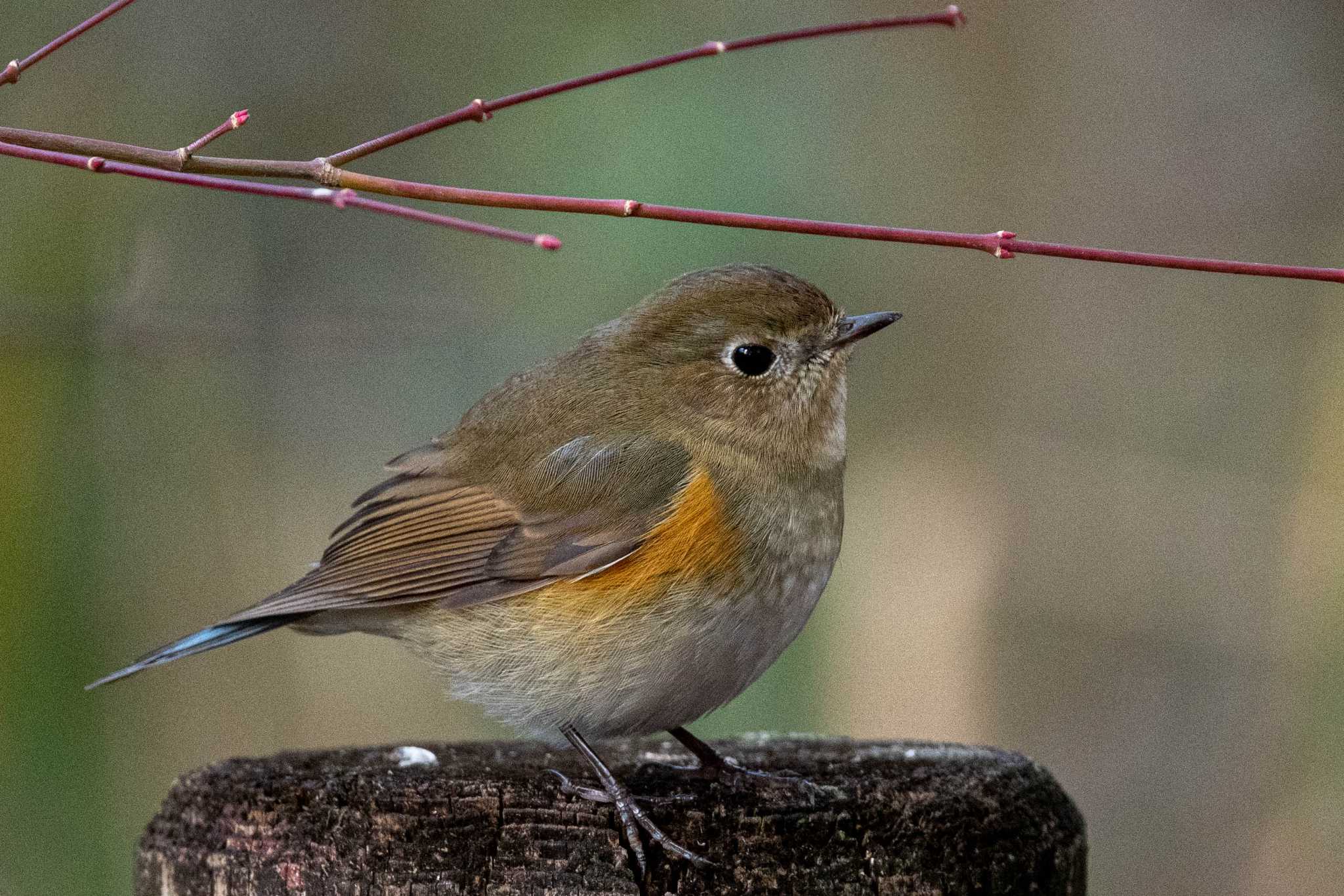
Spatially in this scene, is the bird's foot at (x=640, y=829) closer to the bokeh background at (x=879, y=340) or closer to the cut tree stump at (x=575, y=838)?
the cut tree stump at (x=575, y=838)

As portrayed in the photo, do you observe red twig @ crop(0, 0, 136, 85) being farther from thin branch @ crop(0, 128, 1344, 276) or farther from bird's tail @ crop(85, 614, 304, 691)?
bird's tail @ crop(85, 614, 304, 691)

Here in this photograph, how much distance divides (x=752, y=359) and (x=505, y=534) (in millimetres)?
734

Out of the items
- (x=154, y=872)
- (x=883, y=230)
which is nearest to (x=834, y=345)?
(x=883, y=230)

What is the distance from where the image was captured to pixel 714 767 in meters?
3.36

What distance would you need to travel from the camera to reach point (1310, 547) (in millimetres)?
5402

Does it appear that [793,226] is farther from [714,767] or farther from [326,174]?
[714,767]

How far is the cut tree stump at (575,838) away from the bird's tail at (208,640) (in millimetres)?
594

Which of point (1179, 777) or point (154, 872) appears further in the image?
point (1179, 777)

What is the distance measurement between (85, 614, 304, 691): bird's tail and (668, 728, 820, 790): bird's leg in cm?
95

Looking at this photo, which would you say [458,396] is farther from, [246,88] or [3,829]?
[3,829]

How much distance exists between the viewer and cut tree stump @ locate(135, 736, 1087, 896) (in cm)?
255

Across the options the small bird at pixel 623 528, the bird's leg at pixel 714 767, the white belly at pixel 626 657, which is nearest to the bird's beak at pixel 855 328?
the small bird at pixel 623 528

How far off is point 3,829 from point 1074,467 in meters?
3.83

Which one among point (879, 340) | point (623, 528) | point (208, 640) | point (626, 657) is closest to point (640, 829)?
point (626, 657)
